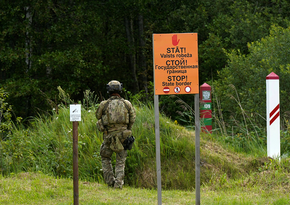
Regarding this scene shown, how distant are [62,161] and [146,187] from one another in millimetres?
1794

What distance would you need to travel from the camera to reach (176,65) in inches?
212

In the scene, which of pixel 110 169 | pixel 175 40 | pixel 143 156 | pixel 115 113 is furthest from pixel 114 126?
pixel 175 40

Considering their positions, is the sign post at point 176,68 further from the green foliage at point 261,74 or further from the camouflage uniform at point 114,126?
the green foliage at point 261,74

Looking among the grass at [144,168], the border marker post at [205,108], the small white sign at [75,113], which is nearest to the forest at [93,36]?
the border marker post at [205,108]

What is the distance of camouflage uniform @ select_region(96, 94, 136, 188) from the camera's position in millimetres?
7000

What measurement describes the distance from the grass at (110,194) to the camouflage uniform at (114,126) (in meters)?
0.28

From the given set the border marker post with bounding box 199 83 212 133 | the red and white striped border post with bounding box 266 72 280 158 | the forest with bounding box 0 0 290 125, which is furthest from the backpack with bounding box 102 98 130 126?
the forest with bounding box 0 0 290 125

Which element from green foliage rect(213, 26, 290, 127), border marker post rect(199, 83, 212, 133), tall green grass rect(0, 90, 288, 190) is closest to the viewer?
tall green grass rect(0, 90, 288, 190)

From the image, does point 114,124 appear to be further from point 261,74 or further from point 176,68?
point 261,74

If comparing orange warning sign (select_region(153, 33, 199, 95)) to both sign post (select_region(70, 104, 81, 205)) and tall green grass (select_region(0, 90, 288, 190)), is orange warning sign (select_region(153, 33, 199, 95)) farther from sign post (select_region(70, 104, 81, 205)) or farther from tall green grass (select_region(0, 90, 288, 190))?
tall green grass (select_region(0, 90, 288, 190))

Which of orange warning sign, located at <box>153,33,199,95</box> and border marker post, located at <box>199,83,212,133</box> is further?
border marker post, located at <box>199,83,212,133</box>

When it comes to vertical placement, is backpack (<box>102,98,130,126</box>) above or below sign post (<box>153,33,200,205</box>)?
below

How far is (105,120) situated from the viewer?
704 cm

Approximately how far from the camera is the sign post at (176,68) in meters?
5.36
